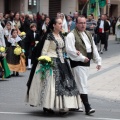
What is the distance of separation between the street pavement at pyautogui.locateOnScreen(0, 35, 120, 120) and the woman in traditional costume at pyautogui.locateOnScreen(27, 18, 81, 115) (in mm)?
264

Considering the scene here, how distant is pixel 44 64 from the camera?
9258mm

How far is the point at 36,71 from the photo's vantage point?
935cm

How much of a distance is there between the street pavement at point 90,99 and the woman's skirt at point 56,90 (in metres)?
0.27

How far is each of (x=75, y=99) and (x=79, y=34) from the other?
3.83ft

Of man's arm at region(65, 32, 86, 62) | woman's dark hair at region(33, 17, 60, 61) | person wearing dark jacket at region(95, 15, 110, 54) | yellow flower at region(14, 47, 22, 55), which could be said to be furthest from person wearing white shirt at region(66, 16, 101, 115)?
person wearing dark jacket at region(95, 15, 110, 54)

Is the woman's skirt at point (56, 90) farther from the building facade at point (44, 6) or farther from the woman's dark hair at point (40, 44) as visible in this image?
the building facade at point (44, 6)

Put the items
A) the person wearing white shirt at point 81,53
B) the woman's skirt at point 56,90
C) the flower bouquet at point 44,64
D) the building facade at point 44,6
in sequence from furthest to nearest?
the building facade at point 44,6
the person wearing white shirt at point 81,53
the flower bouquet at point 44,64
the woman's skirt at point 56,90

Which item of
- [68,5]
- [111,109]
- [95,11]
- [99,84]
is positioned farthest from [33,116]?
[68,5]

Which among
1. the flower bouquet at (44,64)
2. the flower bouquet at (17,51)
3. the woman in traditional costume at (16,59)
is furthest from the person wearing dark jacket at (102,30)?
the flower bouquet at (44,64)

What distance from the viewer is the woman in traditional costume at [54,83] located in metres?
9.11

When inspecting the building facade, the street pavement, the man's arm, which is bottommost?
the street pavement

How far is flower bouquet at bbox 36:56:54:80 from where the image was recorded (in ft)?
30.2

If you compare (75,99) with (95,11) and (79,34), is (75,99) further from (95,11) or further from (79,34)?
(95,11)

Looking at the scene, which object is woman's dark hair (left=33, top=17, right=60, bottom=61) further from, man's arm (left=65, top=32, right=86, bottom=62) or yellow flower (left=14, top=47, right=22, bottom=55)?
yellow flower (left=14, top=47, right=22, bottom=55)
